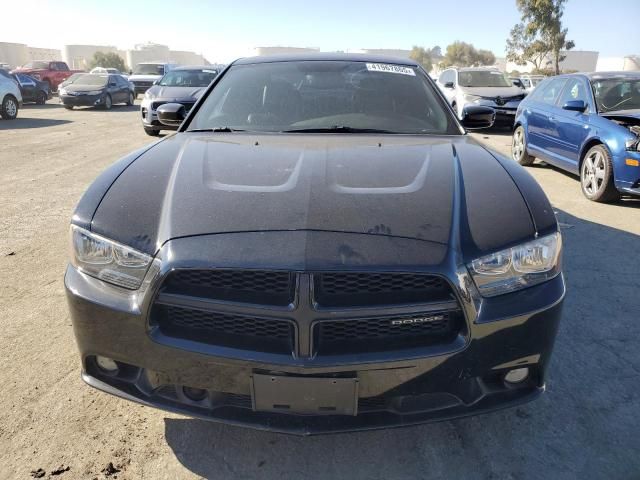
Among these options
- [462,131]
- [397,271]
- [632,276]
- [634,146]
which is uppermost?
[462,131]

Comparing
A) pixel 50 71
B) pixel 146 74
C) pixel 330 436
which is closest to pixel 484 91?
pixel 330 436

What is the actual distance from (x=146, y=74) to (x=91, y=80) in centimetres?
659

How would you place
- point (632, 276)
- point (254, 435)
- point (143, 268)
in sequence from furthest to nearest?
point (632, 276) < point (254, 435) < point (143, 268)

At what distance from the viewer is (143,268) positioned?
1828 mm

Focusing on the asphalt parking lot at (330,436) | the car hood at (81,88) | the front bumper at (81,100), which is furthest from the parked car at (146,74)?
the asphalt parking lot at (330,436)

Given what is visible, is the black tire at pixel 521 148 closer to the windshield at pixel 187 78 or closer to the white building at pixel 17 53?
the windshield at pixel 187 78

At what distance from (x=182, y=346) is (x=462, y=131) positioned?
2134 mm

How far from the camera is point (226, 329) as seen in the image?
5.93ft

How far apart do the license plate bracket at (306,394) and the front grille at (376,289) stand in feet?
0.89

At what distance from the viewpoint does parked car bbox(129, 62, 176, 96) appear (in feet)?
83.7

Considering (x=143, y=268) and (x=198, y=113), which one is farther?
(x=198, y=113)

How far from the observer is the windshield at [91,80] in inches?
794

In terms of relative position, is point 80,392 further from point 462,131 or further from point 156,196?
point 462,131

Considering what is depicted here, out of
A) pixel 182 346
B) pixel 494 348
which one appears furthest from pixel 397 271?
pixel 182 346
